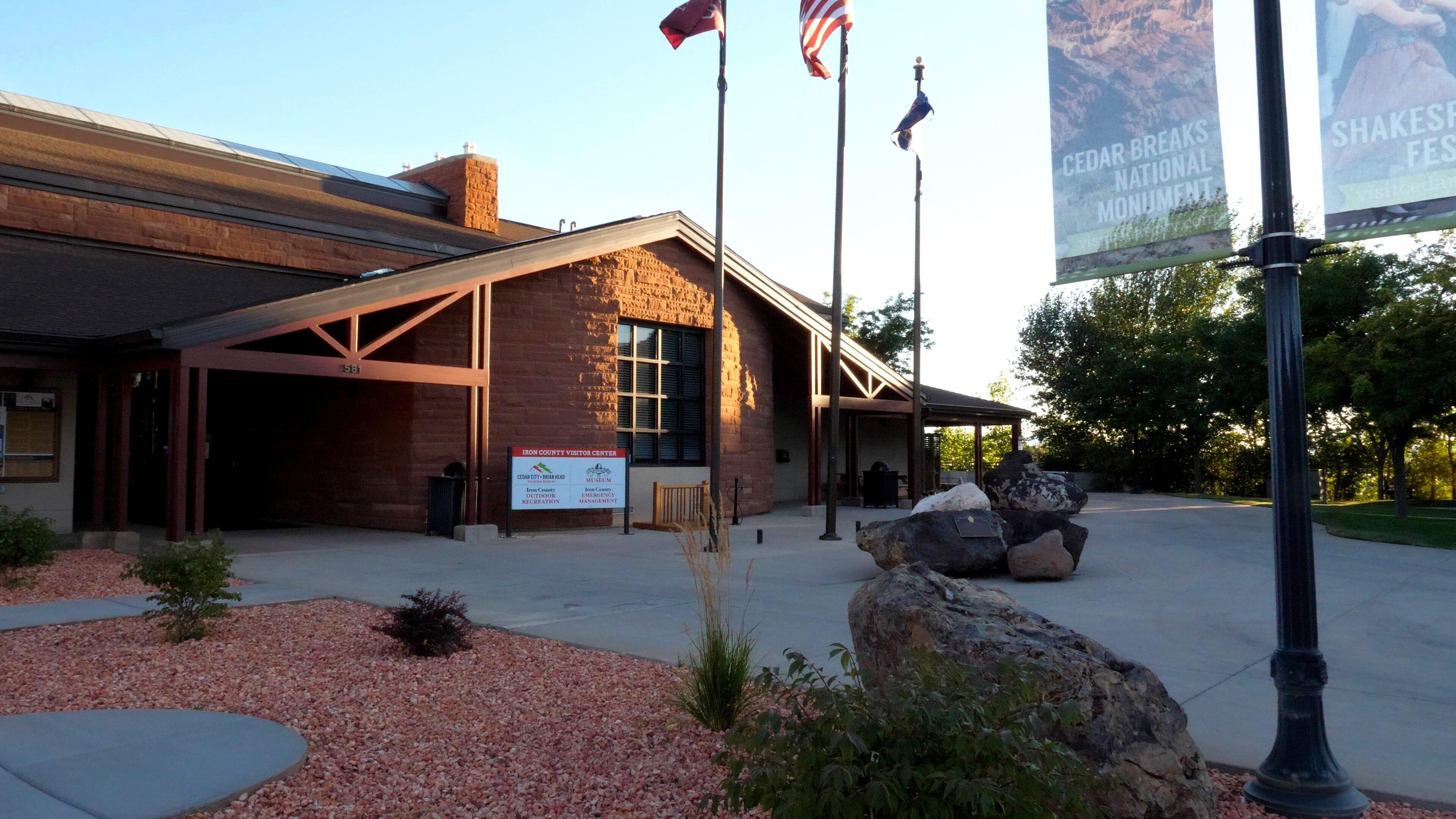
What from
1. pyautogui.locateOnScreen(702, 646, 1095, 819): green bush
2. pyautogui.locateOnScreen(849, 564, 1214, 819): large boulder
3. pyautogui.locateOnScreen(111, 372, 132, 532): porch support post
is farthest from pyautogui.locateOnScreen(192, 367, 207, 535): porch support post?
pyautogui.locateOnScreen(702, 646, 1095, 819): green bush

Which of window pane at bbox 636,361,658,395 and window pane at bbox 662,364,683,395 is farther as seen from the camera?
window pane at bbox 662,364,683,395

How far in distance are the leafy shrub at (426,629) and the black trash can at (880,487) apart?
1869cm

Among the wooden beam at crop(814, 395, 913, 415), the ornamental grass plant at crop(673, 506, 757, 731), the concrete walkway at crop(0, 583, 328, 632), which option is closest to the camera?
the ornamental grass plant at crop(673, 506, 757, 731)

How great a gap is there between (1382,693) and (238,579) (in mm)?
9893

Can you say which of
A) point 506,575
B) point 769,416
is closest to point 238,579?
point 506,575

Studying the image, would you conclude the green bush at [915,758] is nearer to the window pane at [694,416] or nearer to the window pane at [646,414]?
the window pane at [646,414]

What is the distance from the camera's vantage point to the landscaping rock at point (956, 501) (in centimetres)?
1165

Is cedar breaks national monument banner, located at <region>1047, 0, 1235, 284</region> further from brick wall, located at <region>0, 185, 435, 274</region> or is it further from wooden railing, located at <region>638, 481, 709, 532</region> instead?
brick wall, located at <region>0, 185, 435, 274</region>

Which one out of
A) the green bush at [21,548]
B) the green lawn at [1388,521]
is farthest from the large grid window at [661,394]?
the green lawn at [1388,521]

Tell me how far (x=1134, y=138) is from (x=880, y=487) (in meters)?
20.2

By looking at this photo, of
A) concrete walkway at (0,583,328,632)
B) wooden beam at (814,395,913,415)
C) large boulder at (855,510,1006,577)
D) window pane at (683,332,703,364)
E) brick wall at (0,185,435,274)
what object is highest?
brick wall at (0,185,435,274)

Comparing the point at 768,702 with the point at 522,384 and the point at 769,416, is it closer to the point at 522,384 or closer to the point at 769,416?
the point at 522,384

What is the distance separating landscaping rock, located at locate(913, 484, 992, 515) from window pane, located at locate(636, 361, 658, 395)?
8031 millimetres

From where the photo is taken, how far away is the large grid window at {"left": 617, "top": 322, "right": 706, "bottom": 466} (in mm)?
18750
